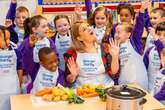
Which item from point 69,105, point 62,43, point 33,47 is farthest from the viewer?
point 62,43

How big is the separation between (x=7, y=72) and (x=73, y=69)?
1.42 ft

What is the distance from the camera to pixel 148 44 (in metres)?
2.50

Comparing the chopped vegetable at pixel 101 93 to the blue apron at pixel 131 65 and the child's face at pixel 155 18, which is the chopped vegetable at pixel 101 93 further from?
the child's face at pixel 155 18

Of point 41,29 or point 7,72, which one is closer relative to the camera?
point 7,72

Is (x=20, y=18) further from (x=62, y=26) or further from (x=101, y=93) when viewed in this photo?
(x=101, y=93)

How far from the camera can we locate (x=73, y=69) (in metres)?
2.00

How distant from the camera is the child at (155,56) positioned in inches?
84.7

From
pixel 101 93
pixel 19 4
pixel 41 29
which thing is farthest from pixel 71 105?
pixel 19 4

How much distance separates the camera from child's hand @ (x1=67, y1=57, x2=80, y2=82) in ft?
6.55

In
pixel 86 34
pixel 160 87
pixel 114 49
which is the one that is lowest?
pixel 160 87

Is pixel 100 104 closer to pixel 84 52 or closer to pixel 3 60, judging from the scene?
pixel 84 52

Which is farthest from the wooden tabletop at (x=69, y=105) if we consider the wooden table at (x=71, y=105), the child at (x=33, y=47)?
the child at (x=33, y=47)

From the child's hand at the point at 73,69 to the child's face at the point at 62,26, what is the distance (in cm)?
61

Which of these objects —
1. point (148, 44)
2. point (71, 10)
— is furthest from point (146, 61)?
point (71, 10)
